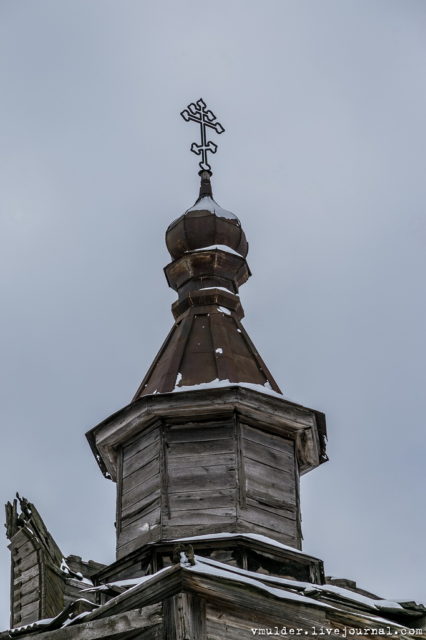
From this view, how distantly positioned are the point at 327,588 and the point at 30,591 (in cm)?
408

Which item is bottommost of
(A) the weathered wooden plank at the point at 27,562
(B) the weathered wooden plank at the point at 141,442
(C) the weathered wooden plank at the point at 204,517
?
(C) the weathered wooden plank at the point at 204,517

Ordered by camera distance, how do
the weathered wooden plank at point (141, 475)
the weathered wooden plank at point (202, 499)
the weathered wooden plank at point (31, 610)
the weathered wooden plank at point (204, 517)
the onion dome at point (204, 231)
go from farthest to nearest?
the onion dome at point (204, 231) < the weathered wooden plank at point (31, 610) < the weathered wooden plank at point (141, 475) < the weathered wooden plank at point (202, 499) < the weathered wooden plank at point (204, 517)

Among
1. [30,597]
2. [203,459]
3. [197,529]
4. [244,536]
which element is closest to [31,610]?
[30,597]

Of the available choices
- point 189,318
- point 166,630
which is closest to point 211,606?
point 166,630

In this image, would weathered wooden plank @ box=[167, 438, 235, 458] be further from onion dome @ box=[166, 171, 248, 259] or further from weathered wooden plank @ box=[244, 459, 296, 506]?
onion dome @ box=[166, 171, 248, 259]

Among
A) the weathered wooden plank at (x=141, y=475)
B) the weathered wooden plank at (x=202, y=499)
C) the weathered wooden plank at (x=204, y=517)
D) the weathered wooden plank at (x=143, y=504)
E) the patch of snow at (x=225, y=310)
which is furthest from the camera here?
the patch of snow at (x=225, y=310)

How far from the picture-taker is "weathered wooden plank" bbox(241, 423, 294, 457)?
17891 millimetres

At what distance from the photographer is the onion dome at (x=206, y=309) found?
18719 millimetres

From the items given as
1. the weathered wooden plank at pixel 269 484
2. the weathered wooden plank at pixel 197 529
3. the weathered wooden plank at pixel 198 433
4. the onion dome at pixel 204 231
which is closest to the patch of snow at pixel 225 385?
the weathered wooden plank at pixel 198 433

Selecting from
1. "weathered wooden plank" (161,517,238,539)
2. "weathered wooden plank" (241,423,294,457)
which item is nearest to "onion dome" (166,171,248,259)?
"weathered wooden plank" (241,423,294,457)

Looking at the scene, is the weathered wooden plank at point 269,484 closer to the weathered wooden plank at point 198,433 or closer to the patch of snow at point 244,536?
the weathered wooden plank at point 198,433

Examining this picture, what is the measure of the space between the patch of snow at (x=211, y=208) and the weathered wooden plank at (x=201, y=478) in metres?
4.95

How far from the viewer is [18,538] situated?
1855cm

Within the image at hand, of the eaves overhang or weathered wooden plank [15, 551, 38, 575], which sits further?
weathered wooden plank [15, 551, 38, 575]
